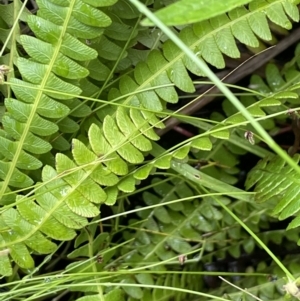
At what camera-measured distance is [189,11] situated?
35 centimetres

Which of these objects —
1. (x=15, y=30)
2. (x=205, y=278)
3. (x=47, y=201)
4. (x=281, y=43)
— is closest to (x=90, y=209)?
(x=47, y=201)

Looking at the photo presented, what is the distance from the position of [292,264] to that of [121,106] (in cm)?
37

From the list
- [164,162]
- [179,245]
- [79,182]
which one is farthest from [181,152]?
[179,245]

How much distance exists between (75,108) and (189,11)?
0.31m

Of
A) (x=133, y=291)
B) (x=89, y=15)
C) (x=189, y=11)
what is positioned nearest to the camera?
(x=189, y=11)

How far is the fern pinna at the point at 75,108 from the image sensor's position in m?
0.56

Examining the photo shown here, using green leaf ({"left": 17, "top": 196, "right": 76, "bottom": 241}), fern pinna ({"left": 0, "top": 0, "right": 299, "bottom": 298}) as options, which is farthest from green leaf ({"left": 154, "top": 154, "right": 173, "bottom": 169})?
green leaf ({"left": 17, "top": 196, "right": 76, "bottom": 241})

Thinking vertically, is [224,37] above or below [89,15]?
below

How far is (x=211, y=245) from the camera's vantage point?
31.8 inches

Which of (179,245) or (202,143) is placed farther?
(179,245)

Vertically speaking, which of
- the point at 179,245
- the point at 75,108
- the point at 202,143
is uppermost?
the point at 75,108

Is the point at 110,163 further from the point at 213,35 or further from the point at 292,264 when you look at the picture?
the point at 292,264

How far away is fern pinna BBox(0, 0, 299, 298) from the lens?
562mm

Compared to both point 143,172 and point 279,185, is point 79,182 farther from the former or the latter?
point 279,185
